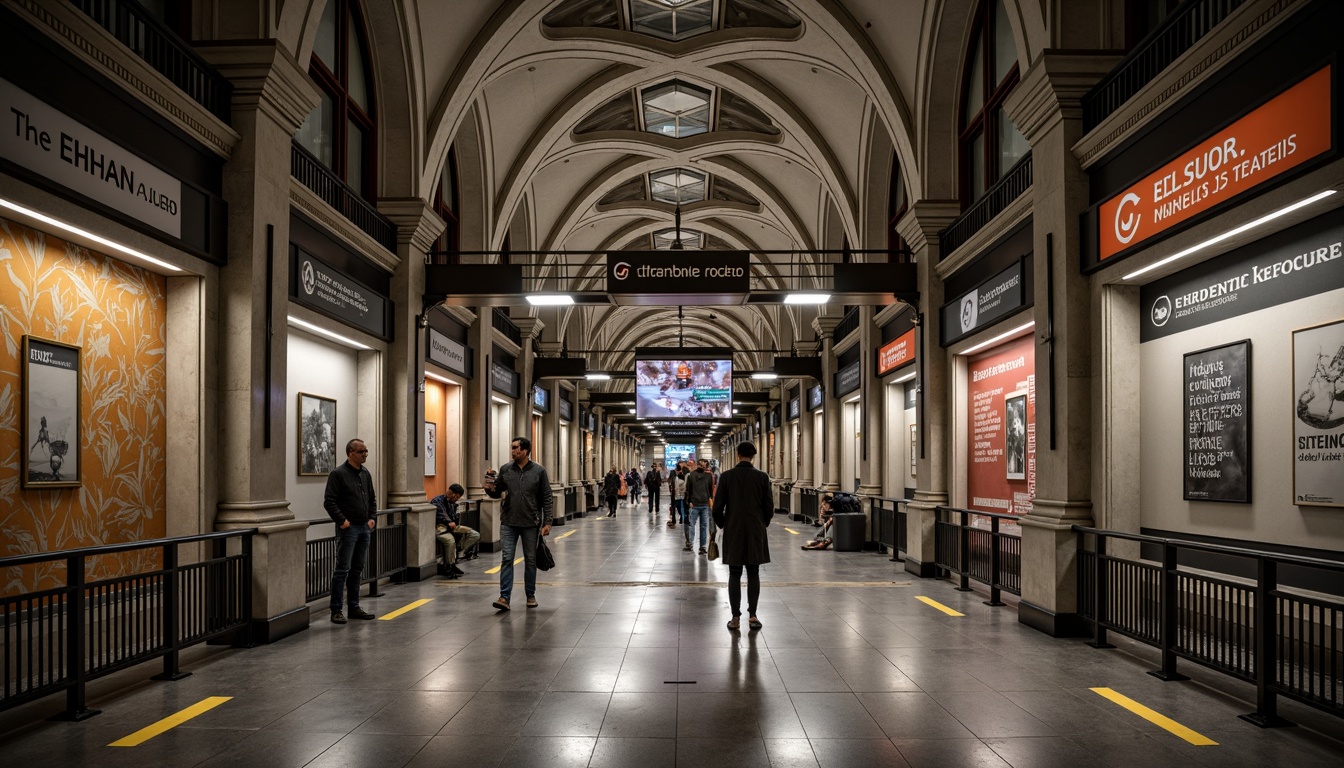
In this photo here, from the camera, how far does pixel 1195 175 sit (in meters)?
5.87

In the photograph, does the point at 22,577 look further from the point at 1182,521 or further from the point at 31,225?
the point at 1182,521

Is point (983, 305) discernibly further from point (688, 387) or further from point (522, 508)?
point (688, 387)

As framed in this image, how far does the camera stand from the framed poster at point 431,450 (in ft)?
45.8

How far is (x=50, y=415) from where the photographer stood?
585 centimetres

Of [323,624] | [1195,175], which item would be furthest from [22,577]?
[1195,175]

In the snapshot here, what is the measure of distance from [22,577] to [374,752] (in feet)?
10.7

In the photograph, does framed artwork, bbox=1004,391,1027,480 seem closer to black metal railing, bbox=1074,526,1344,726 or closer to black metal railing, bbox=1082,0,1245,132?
black metal railing, bbox=1074,526,1344,726

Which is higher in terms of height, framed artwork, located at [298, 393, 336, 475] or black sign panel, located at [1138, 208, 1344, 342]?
black sign panel, located at [1138, 208, 1344, 342]

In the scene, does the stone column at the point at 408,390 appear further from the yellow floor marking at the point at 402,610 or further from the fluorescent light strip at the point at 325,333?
the yellow floor marking at the point at 402,610

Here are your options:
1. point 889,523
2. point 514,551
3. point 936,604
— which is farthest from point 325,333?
point 889,523

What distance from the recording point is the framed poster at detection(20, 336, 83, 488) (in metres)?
5.65

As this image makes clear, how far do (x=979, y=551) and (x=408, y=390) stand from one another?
7390mm

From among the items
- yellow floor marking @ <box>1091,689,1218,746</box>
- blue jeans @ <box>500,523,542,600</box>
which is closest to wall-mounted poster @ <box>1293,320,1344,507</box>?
yellow floor marking @ <box>1091,689,1218,746</box>

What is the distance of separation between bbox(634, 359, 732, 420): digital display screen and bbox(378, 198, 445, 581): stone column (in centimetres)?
913
